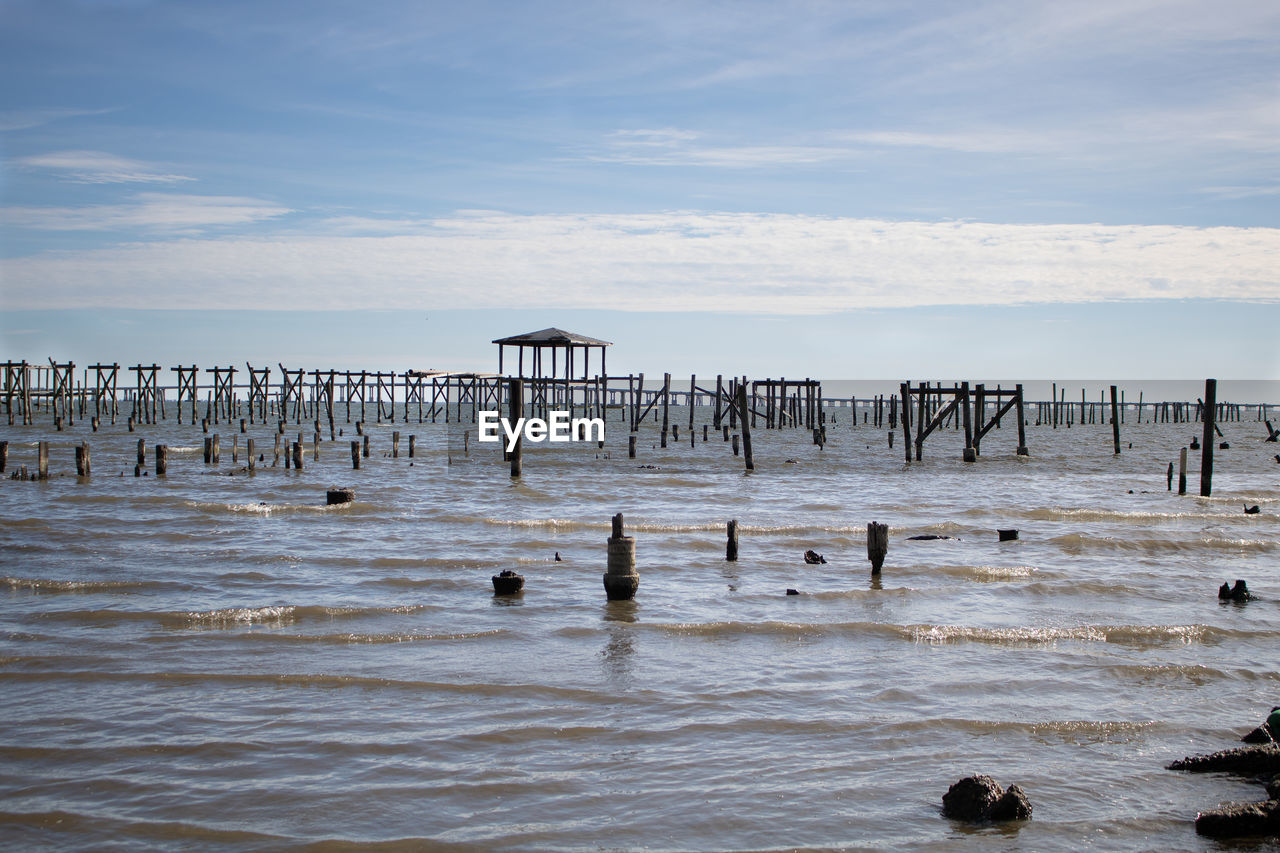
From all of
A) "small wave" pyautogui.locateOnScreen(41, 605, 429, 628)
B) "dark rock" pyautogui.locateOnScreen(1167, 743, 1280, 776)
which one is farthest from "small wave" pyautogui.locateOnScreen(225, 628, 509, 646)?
"dark rock" pyautogui.locateOnScreen(1167, 743, 1280, 776)

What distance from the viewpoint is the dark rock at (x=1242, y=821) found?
540 centimetres

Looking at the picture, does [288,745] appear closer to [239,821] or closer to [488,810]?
[239,821]

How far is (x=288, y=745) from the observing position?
22.4 ft

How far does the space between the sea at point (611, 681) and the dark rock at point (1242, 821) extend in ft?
0.33

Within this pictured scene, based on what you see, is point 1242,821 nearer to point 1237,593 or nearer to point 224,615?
point 1237,593

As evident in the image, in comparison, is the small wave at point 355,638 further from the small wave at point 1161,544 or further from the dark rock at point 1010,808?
the small wave at point 1161,544

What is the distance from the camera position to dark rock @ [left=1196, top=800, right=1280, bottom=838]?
540 centimetres

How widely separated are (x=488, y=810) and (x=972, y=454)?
1250 inches

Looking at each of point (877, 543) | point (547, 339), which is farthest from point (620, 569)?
point (547, 339)

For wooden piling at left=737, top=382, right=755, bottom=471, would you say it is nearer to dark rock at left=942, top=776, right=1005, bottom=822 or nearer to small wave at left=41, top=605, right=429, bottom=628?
small wave at left=41, top=605, right=429, bottom=628

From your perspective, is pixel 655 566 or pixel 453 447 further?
pixel 453 447

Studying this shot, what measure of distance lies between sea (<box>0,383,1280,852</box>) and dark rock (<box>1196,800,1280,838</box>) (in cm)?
10

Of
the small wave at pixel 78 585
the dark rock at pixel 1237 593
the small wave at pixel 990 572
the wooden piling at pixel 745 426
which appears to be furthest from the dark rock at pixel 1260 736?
the wooden piling at pixel 745 426

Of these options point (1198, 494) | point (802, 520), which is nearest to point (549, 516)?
point (802, 520)
